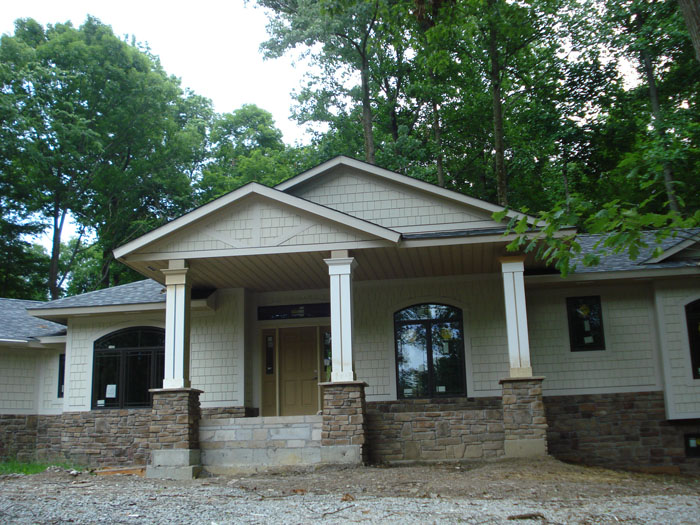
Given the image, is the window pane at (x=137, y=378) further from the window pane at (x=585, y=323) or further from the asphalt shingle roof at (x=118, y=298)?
the window pane at (x=585, y=323)

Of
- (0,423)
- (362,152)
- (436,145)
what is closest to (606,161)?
(436,145)

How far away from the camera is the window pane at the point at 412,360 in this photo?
41.7 ft

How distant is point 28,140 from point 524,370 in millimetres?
20095

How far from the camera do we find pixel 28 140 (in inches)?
925

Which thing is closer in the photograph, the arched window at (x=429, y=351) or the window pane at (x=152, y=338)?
the arched window at (x=429, y=351)

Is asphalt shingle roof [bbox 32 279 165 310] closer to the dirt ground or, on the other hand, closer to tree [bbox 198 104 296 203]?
the dirt ground

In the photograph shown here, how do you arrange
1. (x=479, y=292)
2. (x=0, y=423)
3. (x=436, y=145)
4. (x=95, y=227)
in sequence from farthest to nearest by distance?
(x=95, y=227)
(x=436, y=145)
(x=0, y=423)
(x=479, y=292)

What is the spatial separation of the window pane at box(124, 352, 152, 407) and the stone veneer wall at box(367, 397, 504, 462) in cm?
542

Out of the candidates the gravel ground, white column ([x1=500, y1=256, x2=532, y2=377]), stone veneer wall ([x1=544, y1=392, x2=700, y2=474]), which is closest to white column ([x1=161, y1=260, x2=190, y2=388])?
the gravel ground

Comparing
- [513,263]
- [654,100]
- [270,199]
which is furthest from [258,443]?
[654,100]

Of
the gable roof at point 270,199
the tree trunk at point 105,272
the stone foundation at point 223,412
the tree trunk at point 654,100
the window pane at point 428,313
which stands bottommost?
the stone foundation at point 223,412

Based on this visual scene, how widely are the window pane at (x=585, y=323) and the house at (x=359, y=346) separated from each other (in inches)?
1.0

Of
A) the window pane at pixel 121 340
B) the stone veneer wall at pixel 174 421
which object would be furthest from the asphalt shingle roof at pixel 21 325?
the stone veneer wall at pixel 174 421

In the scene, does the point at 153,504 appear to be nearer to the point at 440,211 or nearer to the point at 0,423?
the point at 440,211
